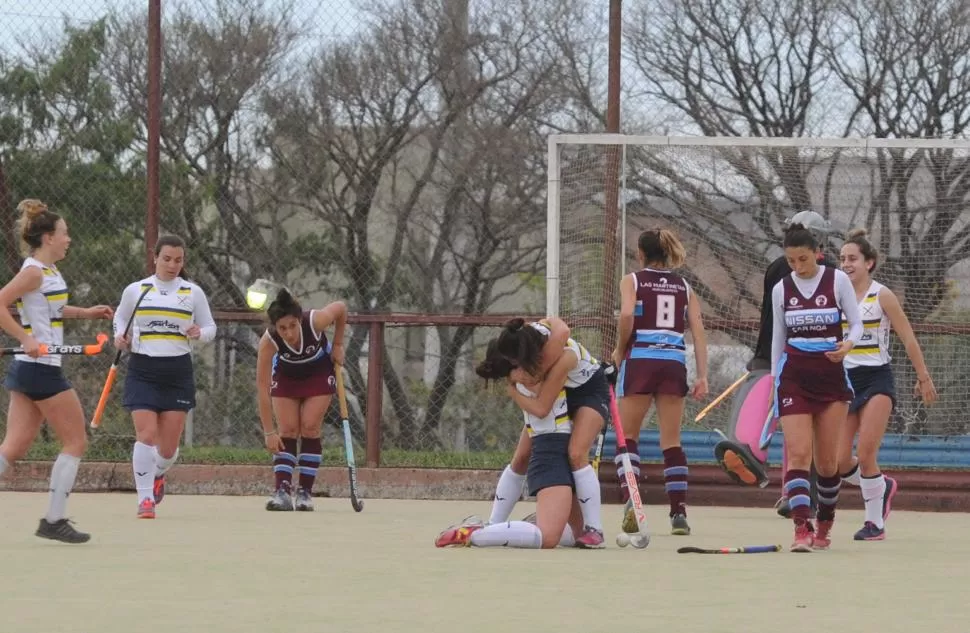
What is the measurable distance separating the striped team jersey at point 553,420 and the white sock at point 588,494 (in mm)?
218

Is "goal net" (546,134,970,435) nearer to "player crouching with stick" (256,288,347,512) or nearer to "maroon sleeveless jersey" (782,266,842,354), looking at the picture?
"player crouching with stick" (256,288,347,512)

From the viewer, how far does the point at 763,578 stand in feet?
23.3

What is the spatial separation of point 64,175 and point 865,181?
605 cm

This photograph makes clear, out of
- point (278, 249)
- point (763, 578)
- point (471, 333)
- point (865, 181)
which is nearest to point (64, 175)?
point (278, 249)

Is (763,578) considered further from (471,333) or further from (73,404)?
(471,333)

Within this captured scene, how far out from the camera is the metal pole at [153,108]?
44.2ft

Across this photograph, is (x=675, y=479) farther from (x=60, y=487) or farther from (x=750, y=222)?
(x=750, y=222)

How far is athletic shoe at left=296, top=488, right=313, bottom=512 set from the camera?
38.3ft

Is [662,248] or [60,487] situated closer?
[60,487]

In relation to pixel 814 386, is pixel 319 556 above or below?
below

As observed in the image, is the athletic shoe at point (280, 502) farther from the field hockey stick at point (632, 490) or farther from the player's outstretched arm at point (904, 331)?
the player's outstretched arm at point (904, 331)

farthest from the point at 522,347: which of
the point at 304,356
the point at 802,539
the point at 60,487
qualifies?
the point at 304,356

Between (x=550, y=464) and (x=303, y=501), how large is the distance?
3.43 m

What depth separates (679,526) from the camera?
9.87 meters
